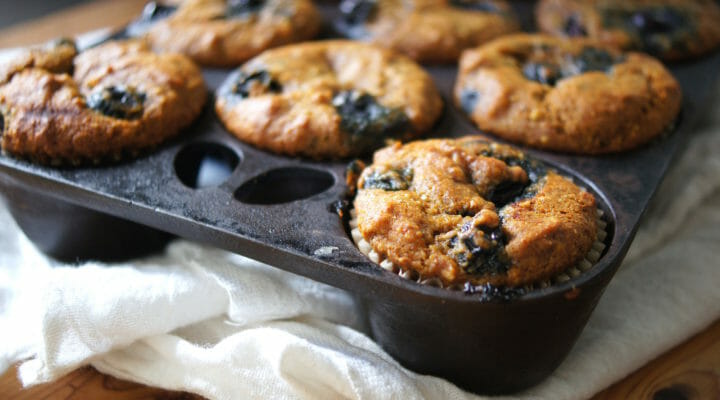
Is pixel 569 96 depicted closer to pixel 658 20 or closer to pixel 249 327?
pixel 658 20

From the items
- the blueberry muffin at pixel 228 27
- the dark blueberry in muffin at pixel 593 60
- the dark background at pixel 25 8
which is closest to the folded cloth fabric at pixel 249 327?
the dark blueberry in muffin at pixel 593 60

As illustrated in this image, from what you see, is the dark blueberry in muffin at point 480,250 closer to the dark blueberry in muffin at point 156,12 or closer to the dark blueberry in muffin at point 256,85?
the dark blueberry in muffin at point 256,85

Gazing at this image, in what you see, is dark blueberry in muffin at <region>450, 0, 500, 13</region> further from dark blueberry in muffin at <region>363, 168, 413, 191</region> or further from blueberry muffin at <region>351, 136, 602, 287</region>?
dark blueberry in muffin at <region>363, 168, 413, 191</region>

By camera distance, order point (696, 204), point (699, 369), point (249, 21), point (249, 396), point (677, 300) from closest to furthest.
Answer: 1. point (249, 396)
2. point (699, 369)
3. point (677, 300)
4. point (696, 204)
5. point (249, 21)

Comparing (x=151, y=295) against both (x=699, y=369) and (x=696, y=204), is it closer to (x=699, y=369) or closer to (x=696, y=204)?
(x=699, y=369)

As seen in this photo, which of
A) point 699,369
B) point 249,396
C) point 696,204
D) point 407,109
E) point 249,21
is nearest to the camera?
point 249,396

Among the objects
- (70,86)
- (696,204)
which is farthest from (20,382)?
(696,204)

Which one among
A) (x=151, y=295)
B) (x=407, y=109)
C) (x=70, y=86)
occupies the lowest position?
(x=151, y=295)

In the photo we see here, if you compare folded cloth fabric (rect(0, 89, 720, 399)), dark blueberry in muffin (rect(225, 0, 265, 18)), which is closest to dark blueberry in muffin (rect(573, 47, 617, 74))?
folded cloth fabric (rect(0, 89, 720, 399))
